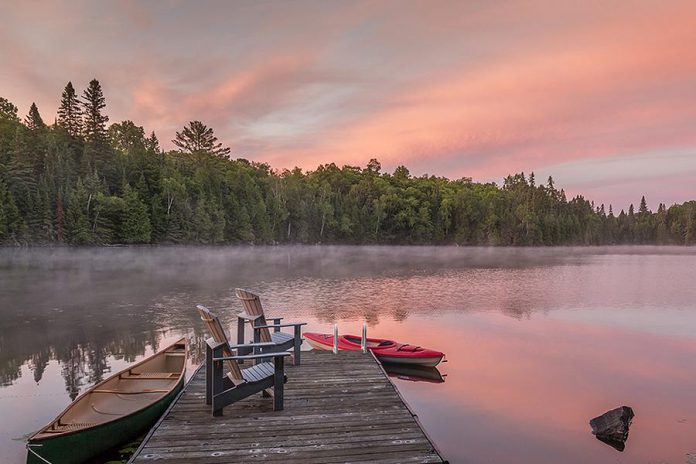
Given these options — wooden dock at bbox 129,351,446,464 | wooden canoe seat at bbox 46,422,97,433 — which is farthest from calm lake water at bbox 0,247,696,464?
wooden dock at bbox 129,351,446,464

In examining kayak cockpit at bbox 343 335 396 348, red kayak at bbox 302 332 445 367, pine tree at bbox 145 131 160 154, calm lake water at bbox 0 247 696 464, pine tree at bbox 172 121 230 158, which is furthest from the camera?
→ pine tree at bbox 172 121 230 158

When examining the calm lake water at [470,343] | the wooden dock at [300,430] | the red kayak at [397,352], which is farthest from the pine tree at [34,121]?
the wooden dock at [300,430]

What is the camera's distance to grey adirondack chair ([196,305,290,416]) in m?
7.24

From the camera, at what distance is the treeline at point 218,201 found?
238 ft

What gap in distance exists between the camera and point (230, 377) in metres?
7.84

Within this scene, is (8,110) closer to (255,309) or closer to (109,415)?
(109,415)

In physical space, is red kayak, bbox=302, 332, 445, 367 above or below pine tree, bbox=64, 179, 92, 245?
below

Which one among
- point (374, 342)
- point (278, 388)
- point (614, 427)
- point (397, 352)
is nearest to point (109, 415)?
point (278, 388)

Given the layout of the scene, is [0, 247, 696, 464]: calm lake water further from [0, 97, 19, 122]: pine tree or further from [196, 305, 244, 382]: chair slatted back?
[0, 97, 19, 122]: pine tree

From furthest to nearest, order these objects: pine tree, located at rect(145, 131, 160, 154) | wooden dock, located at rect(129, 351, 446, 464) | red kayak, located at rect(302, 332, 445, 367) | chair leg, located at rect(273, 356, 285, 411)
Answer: pine tree, located at rect(145, 131, 160, 154) → red kayak, located at rect(302, 332, 445, 367) → chair leg, located at rect(273, 356, 285, 411) → wooden dock, located at rect(129, 351, 446, 464)

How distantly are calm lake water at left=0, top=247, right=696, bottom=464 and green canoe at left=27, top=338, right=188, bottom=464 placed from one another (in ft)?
5.03

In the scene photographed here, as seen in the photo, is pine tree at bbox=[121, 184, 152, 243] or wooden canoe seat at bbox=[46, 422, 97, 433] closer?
wooden canoe seat at bbox=[46, 422, 97, 433]

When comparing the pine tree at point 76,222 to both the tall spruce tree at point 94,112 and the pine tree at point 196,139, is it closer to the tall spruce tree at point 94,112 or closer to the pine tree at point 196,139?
the tall spruce tree at point 94,112

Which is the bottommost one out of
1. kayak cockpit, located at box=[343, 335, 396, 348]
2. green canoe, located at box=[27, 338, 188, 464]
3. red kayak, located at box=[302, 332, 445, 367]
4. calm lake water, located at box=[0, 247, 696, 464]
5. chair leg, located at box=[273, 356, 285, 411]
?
calm lake water, located at box=[0, 247, 696, 464]
